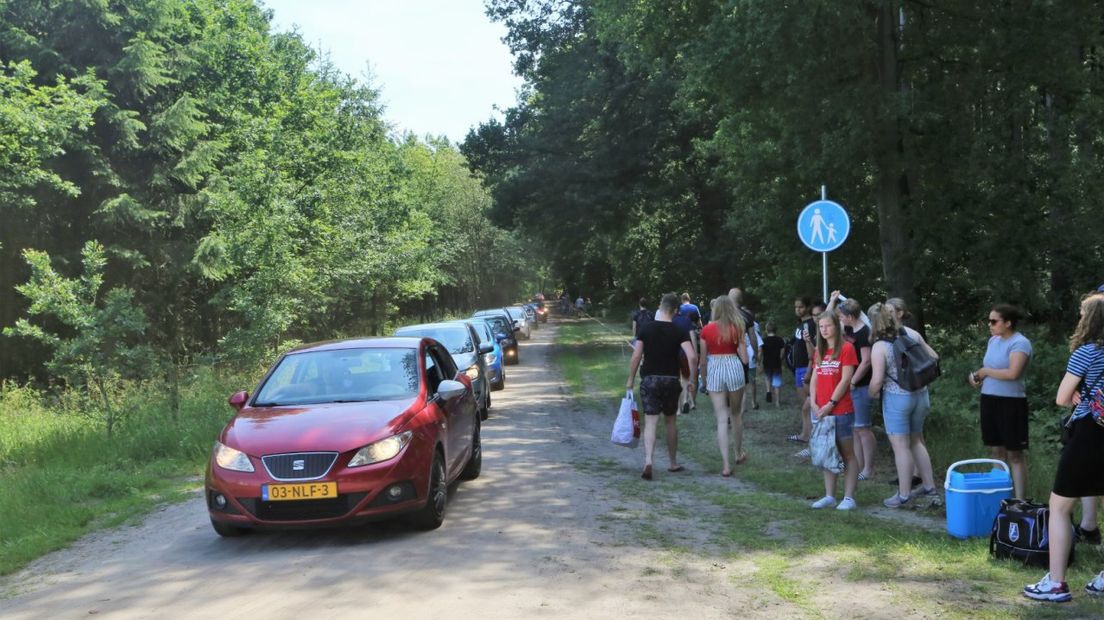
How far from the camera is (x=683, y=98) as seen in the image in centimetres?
2009

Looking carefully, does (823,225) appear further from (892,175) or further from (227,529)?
(227,529)

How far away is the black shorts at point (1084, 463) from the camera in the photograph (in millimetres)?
5293

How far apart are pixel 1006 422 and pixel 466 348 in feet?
35.2

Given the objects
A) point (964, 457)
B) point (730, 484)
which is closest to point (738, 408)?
point (730, 484)

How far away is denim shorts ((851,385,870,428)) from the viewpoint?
9.02m

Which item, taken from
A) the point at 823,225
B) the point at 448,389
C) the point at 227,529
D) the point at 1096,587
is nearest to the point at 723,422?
the point at 823,225

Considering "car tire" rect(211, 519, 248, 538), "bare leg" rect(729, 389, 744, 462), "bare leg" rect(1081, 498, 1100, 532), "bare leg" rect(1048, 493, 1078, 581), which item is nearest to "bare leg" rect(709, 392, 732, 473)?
"bare leg" rect(729, 389, 744, 462)

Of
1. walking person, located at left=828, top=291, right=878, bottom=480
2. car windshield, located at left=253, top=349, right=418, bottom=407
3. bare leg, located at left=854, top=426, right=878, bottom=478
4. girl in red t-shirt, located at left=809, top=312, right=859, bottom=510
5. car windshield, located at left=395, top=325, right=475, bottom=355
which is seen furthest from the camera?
car windshield, located at left=395, top=325, right=475, bottom=355

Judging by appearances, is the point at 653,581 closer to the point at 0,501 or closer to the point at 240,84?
the point at 0,501

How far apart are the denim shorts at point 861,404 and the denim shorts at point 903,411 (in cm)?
43

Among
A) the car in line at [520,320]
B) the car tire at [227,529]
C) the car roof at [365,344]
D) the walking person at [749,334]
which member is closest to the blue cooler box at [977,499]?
the car roof at [365,344]

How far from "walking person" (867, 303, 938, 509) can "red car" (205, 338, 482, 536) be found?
3.90 meters

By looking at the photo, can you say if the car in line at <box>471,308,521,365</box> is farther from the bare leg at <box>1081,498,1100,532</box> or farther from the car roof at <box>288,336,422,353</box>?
the bare leg at <box>1081,498,1100,532</box>

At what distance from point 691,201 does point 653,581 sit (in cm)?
2751
